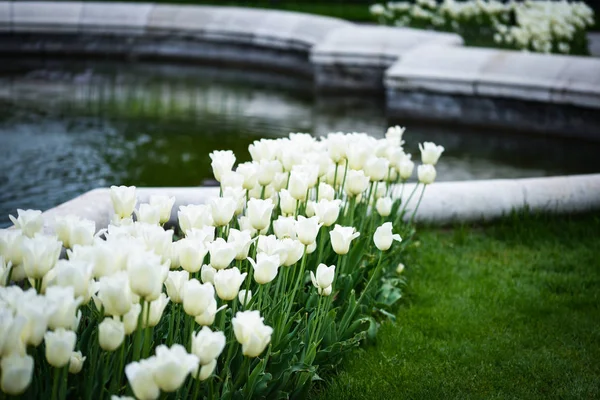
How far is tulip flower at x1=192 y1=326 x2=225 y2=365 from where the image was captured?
2199mm

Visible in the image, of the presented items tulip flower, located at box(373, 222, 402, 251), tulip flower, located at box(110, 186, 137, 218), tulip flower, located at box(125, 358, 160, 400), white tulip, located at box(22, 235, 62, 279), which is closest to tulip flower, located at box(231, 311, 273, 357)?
tulip flower, located at box(125, 358, 160, 400)

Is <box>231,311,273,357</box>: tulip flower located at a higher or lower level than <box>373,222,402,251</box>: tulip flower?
higher

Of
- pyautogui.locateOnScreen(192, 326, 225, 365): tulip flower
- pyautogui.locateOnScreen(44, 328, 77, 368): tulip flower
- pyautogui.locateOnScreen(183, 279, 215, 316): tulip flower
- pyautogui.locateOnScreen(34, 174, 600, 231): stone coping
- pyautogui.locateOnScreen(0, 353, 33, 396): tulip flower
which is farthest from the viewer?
pyautogui.locateOnScreen(34, 174, 600, 231): stone coping

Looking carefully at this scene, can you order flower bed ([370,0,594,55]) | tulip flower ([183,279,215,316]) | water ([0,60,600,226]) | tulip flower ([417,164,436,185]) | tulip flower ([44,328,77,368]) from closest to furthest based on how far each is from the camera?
tulip flower ([44,328,77,368]), tulip flower ([183,279,215,316]), tulip flower ([417,164,436,185]), water ([0,60,600,226]), flower bed ([370,0,594,55])

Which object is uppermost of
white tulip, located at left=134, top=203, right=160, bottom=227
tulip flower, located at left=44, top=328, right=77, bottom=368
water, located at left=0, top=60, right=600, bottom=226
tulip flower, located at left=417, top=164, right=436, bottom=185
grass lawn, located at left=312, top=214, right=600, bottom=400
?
white tulip, located at left=134, top=203, right=160, bottom=227

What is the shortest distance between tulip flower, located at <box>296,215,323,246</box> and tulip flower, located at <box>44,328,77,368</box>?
95 cm

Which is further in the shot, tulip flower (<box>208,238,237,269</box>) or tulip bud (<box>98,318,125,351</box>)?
tulip flower (<box>208,238,237,269</box>)

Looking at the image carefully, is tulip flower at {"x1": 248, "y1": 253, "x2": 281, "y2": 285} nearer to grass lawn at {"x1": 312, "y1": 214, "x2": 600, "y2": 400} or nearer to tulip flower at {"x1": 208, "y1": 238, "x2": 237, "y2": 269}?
tulip flower at {"x1": 208, "y1": 238, "x2": 237, "y2": 269}

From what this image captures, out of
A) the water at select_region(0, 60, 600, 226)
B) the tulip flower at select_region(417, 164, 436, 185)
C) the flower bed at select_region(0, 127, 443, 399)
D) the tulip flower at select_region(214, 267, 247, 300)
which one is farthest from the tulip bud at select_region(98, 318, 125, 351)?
the water at select_region(0, 60, 600, 226)

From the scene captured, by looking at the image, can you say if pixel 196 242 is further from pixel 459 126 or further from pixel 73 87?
pixel 73 87

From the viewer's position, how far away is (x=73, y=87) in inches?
418

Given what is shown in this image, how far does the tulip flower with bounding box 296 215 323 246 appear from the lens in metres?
2.84

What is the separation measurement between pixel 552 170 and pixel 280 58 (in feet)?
18.8

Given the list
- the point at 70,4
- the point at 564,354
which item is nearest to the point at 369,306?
the point at 564,354
